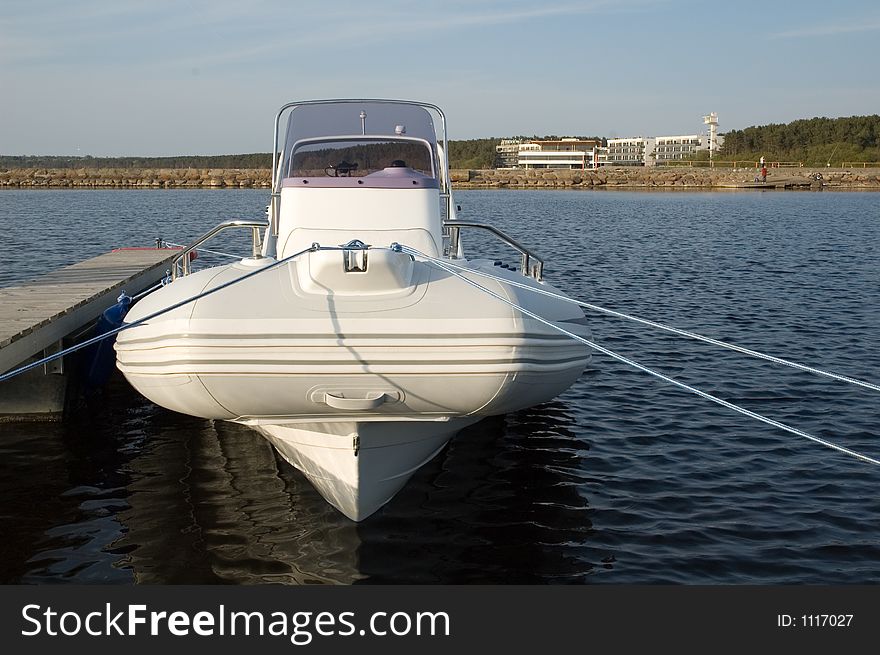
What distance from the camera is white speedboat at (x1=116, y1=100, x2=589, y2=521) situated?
18.1 feet

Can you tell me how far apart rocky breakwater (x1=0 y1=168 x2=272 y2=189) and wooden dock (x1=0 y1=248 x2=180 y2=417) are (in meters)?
78.6

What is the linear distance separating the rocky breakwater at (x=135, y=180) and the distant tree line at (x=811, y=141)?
64223mm

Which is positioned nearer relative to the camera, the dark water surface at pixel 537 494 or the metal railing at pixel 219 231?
the dark water surface at pixel 537 494

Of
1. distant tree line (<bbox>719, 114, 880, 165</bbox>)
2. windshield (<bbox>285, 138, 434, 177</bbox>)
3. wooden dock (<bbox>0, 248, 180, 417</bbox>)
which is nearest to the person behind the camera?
wooden dock (<bbox>0, 248, 180, 417</bbox>)

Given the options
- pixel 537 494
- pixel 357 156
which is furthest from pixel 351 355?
pixel 357 156

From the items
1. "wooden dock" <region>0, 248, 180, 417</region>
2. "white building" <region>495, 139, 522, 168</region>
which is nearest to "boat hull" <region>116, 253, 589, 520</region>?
"wooden dock" <region>0, 248, 180, 417</region>

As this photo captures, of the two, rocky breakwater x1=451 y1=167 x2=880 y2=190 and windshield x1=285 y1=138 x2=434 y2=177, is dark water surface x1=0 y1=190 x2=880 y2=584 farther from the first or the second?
rocky breakwater x1=451 y1=167 x2=880 y2=190

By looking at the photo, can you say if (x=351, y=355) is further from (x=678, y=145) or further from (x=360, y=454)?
(x=678, y=145)

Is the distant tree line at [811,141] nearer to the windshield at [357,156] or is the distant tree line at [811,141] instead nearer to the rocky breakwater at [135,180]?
the rocky breakwater at [135,180]

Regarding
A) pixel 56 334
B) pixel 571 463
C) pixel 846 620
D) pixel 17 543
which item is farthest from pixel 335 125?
pixel 846 620

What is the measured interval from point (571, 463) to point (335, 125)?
4.41 meters

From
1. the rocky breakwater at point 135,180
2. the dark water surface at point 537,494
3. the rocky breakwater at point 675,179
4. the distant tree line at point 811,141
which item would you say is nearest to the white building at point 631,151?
the distant tree line at point 811,141

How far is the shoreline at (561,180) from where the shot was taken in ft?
275

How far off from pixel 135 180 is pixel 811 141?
3354 inches
